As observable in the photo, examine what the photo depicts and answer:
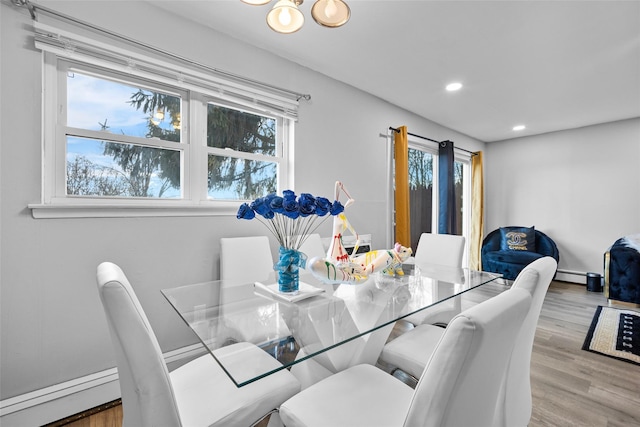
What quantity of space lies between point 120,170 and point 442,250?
249cm

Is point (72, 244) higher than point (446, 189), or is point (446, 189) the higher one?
point (446, 189)

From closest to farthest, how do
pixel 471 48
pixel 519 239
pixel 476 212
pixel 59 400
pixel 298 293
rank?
pixel 298 293, pixel 59 400, pixel 471 48, pixel 519 239, pixel 476 212

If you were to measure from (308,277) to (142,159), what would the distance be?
4.52 feet

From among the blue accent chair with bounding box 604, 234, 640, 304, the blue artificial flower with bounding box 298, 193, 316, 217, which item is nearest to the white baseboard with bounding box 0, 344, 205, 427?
the blue artificial flower with bounding box 298, 193, 316, 217

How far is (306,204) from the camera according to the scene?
1.33 m

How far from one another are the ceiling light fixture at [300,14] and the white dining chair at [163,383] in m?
1.34

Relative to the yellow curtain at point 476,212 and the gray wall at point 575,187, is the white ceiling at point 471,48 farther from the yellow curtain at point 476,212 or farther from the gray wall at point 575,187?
the yellow curtain at point 476,212

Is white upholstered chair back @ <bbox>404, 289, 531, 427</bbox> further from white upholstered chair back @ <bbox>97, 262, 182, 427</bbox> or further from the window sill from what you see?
the window sill

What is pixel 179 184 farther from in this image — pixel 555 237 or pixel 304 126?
pixel 555 237

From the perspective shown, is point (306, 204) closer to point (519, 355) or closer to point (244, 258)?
point (244, 258)

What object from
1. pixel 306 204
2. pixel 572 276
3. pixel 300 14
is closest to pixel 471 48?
pixel 300 14

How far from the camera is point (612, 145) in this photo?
14.4 feet

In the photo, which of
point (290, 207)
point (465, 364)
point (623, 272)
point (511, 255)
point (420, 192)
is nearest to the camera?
point (465, 364)

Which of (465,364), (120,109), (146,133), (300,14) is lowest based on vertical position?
(465,364)
